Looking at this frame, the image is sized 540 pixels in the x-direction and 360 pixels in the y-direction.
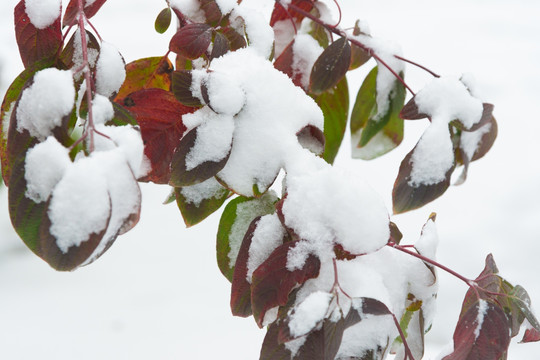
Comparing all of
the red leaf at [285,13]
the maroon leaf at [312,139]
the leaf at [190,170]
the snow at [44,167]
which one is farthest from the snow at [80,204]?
the red leaf at [285,13]

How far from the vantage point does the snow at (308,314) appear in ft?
1.19

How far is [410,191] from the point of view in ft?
1.61

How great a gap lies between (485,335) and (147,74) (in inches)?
16.9

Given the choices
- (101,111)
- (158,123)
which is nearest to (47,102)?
(101,111)

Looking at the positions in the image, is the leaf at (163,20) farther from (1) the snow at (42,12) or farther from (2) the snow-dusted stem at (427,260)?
(2) the snow-dusted stem at (427,260)

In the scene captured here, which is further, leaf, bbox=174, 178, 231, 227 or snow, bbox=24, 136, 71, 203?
leaf, bbox=174, 178, 231, 227

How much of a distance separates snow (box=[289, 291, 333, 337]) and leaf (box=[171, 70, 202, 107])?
0.62 feet

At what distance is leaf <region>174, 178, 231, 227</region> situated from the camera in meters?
0.51

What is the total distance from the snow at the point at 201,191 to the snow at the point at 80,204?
192mm

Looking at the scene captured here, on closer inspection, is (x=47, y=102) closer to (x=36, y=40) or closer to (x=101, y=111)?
(x=101, y=111)

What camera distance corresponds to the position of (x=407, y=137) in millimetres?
2332

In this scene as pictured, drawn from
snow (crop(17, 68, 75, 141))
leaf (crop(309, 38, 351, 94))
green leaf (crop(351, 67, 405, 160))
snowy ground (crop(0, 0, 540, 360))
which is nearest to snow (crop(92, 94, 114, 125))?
snow (crop(17, 68, 75, 141))

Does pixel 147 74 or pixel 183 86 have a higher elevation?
pixel 147 74

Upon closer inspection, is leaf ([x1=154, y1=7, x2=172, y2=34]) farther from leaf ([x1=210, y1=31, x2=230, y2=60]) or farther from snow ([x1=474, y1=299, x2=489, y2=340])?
snow ([x1=474, y1=299, x2=489, y2=340])
